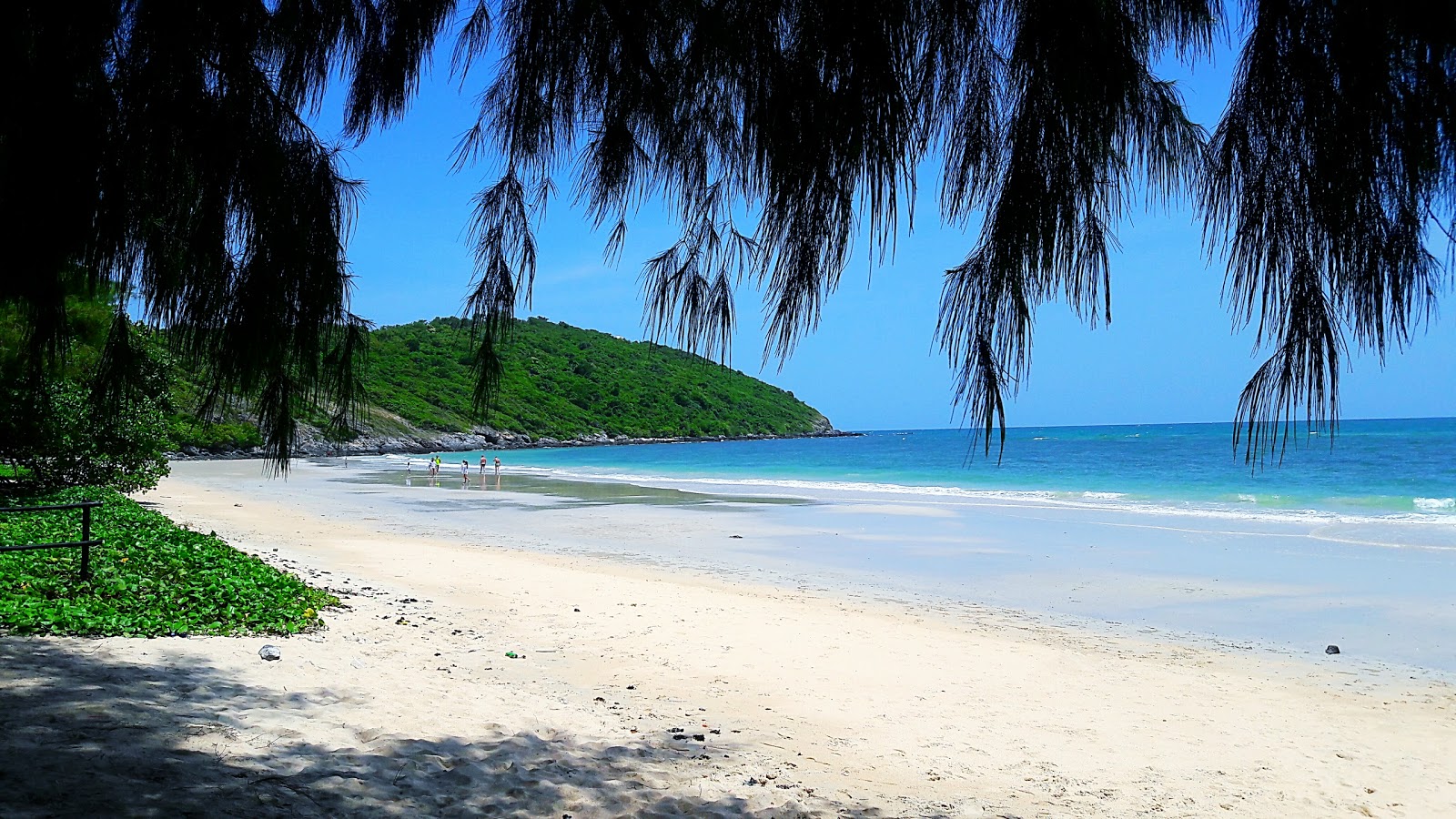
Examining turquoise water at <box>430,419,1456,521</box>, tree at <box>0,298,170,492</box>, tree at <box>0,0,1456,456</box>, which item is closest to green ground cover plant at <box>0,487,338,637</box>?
tree at <box>0,298,170,492</box>

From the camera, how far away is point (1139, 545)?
15352mm

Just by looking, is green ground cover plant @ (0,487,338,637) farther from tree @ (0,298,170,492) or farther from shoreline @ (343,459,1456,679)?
shoreline @ (343,459,1456,679)

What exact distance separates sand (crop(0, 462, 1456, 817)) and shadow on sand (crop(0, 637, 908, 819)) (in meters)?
0.02

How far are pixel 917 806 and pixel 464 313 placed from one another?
2.92 m

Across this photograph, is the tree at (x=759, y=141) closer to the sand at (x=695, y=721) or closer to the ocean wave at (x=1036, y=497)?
the sand at (x=695, y=721)

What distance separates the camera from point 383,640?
21.7 feet

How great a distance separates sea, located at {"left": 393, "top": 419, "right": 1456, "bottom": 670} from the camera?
9055 millimetres

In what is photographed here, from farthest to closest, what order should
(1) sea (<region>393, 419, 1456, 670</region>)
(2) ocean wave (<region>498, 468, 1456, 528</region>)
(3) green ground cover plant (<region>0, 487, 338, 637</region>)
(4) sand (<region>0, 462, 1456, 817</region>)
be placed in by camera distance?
(2) ocean wave (<region>498, 468, 1456, 528</region>), (1) sea (<region>393, 419, 1456, 670</region>), (3) green ground cover plant (<region>0, 487, 338, 637</region>), (4) sand (<region>0, 462, 1456, 817</region>)

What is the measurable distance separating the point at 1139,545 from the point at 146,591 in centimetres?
1397

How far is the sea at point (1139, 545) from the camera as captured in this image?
9055 millimetres

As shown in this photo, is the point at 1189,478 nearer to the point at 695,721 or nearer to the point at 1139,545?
the point at 1139,545

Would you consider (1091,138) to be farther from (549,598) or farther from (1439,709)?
(549,598)

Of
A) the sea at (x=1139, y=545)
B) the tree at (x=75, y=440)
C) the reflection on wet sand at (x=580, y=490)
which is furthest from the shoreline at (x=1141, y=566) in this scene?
the tree at (x=75, y=440)

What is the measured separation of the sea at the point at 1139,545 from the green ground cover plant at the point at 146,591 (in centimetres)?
528
